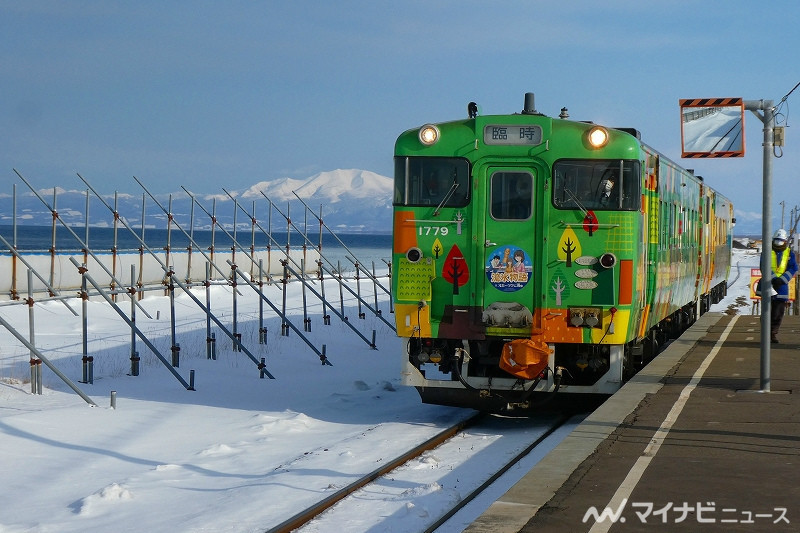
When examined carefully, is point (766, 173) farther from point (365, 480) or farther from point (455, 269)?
point (365, 480)

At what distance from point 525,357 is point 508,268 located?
1026 mm

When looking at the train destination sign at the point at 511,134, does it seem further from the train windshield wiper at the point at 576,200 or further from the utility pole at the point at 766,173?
the utility pole at the point at 766,173

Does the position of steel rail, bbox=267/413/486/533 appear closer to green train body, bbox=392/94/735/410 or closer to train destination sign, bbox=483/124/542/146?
green train body, bbox=392/94/735/410

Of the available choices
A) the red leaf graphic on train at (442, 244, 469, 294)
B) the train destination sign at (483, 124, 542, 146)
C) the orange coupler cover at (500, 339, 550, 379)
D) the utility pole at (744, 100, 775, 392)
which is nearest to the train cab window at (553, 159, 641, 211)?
the train destination sign at (483, 124, 542, 146)

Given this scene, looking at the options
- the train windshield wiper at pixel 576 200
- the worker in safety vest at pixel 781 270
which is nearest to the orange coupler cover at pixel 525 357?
the train windshield wiper at pixel 576 200

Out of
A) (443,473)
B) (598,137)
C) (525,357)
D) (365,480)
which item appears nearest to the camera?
(365,480)

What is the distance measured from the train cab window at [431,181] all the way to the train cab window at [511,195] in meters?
0.34

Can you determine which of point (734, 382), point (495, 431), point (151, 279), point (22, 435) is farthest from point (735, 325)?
point (151, 279)

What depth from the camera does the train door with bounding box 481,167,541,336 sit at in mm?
11641

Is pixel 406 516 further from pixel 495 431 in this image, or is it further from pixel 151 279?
pixel 151 279

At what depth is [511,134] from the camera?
1181cm

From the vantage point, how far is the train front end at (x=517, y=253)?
1151 cm

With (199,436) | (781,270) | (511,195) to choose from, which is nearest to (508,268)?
(511,195)

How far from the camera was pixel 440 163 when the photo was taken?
11922mm
